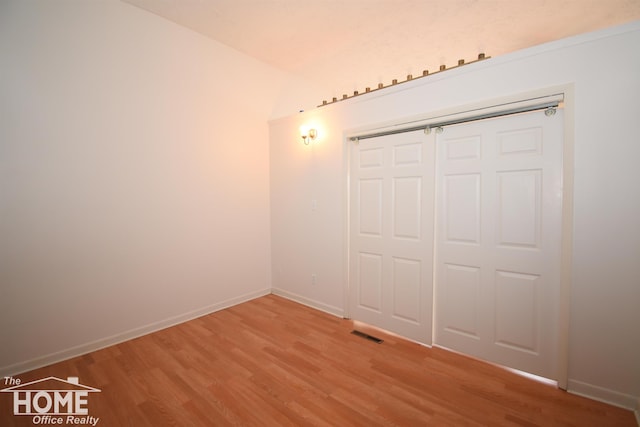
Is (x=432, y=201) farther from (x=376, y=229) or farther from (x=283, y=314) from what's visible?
(x=283, y=314)

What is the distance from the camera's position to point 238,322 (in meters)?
3.16

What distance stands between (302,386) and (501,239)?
203cm

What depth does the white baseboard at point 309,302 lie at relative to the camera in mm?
3340

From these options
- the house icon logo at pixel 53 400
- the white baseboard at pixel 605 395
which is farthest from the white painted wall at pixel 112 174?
the white baseboard at pixel 605 395

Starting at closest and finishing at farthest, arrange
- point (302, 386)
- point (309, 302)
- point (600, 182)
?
point (600, 182) < point (302, 386) < point (309, 302)

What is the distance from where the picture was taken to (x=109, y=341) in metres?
2.67

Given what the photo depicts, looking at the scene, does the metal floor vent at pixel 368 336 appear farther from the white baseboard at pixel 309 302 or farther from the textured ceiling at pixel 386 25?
the textured ceiling at pixel 386 25

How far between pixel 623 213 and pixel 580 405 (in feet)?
4.42

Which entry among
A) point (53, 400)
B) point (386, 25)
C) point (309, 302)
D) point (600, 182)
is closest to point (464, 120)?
point (600, 182)

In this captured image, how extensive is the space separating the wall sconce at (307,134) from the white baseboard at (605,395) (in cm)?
332

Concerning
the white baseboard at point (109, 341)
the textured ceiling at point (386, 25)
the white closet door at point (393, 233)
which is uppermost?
the textured ceiling at point (386, 25)

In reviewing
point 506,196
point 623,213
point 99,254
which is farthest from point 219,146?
point 623,213

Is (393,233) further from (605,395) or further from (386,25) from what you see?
(386,25)

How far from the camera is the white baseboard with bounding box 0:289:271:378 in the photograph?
2.23 meters
